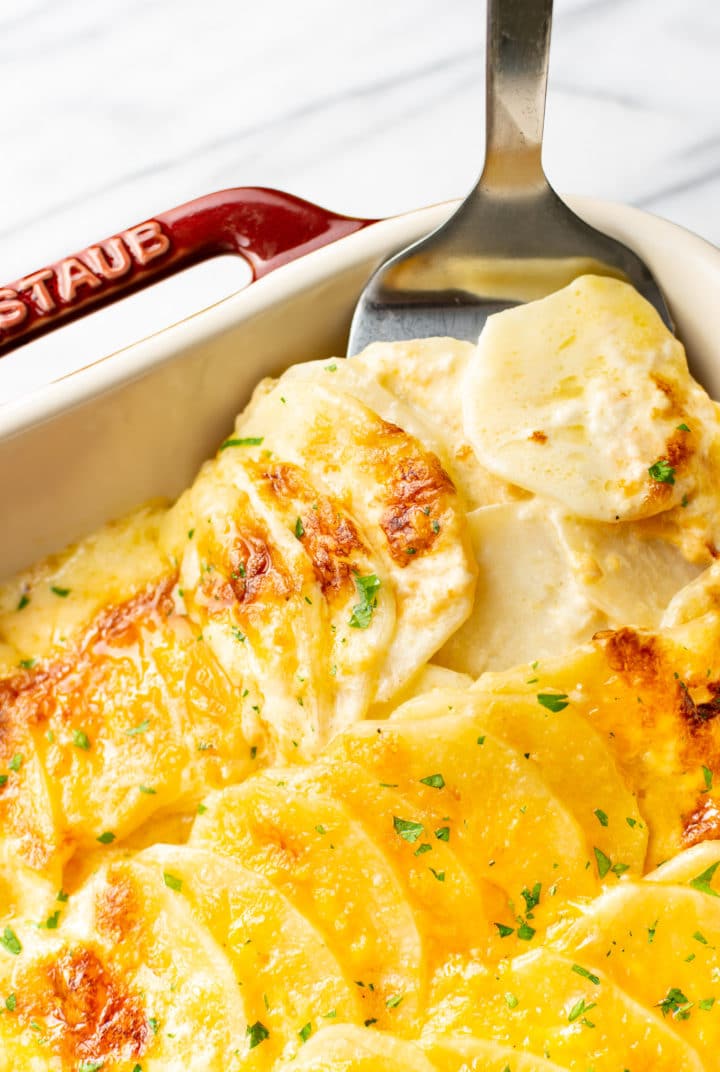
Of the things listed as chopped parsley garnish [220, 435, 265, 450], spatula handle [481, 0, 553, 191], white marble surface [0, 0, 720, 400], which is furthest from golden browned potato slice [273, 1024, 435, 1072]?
white marble surface [0, 0, 720, 400]

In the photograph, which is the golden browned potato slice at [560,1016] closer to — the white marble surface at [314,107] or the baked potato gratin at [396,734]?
the baked potato gratin at [396,734]

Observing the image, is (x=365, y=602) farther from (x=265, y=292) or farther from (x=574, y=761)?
(x=265, y=292)

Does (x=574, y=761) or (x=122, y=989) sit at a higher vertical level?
(x=574, y=761)

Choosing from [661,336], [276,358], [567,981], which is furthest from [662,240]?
[567,981]

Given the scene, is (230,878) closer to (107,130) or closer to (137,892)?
(137,892)

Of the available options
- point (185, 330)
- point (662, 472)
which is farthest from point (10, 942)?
point (662, 472)

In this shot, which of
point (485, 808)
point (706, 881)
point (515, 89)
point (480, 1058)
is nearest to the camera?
point (480, 1058)
